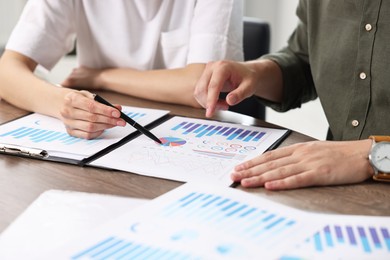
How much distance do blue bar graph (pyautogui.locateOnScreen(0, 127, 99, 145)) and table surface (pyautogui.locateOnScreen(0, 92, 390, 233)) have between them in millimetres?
84

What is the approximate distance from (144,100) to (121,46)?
0.25 metres

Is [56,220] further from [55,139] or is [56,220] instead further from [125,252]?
[55,139]

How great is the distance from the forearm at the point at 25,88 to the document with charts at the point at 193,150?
233mm

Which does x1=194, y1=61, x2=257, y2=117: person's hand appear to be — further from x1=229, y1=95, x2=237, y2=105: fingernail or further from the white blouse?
the white blouse

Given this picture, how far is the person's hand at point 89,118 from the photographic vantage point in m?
0.97

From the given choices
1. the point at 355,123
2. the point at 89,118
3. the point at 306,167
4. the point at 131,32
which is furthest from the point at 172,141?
the point at 131,32

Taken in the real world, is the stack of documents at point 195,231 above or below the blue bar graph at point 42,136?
above

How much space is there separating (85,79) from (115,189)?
696mm

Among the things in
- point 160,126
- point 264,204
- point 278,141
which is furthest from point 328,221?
point 160,126

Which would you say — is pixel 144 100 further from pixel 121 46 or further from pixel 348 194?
pixel 348 194

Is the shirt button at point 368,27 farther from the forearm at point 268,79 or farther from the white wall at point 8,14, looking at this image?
the white wall at point 8,14

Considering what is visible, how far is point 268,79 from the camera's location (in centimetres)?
123

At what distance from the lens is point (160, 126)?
105 centimetres

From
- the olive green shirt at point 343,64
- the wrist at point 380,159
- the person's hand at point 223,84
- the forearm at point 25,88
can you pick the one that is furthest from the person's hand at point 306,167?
the forearm at point 25,88
